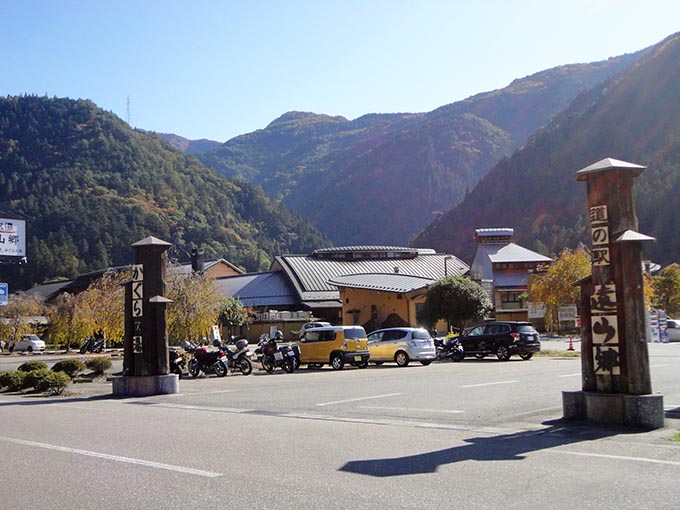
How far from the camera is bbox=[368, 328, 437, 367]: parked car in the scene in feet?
93.7

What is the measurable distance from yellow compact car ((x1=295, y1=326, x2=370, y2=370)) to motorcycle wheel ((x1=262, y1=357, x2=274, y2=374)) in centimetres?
132

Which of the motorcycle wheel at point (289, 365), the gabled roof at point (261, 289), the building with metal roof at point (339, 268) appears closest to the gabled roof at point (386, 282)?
the building with metal roof at point (339, 268)

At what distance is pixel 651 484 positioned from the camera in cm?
699

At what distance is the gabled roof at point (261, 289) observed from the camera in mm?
70125

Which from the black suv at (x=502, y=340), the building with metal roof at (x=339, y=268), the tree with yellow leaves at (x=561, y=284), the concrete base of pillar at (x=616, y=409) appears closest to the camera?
the concrete base of pillar at (x=616, y=409)

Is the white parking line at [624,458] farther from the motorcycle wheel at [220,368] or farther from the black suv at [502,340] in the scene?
the black suv at [502,340]

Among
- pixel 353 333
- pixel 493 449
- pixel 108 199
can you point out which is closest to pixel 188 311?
pixel 353 333

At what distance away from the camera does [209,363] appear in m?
25.9

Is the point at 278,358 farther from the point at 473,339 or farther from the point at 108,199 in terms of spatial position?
the point at 108,199

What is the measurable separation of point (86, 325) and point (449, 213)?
11608 cm

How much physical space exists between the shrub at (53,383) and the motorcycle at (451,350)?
1712cm

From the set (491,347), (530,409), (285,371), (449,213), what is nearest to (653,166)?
(449,213)

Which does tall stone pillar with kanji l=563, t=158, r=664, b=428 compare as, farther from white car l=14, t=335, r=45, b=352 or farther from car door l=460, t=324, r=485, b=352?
white car l=14, t=335, r=45, b=352

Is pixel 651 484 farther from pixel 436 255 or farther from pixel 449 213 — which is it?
pixel 449 213
